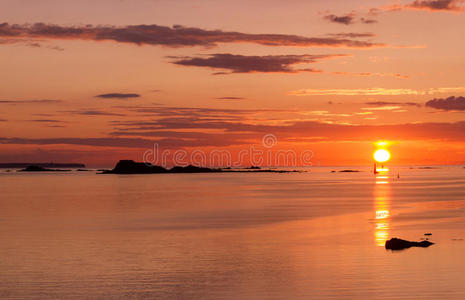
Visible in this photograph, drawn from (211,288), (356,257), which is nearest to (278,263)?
(356,257)

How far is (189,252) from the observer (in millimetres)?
33938

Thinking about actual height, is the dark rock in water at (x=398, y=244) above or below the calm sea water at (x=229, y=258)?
above

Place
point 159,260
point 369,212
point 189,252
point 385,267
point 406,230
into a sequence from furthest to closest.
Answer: point 369,212, point 406,230, point 189,252, point 159,260, point 385,267

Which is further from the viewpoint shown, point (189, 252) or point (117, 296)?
point (189, 252)

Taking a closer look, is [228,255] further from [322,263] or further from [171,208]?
[171,208]

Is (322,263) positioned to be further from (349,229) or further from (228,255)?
(349,229)

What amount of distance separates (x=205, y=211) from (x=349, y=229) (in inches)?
936

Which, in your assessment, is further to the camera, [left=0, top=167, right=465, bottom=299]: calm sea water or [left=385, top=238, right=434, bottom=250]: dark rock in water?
[left=385, top=238, right=434, bottom=250]: dark rock in water

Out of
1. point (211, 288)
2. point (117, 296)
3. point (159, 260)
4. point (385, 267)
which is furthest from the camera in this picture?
point (159, 260)

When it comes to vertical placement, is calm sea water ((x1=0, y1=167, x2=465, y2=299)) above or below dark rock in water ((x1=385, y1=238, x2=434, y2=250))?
below

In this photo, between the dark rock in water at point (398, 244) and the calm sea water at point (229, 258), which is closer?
the calm sea water at point (229, 258)

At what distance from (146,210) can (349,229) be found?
29.1m

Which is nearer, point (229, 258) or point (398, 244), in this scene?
point (229, 258)

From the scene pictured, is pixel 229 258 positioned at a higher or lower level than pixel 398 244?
lower
